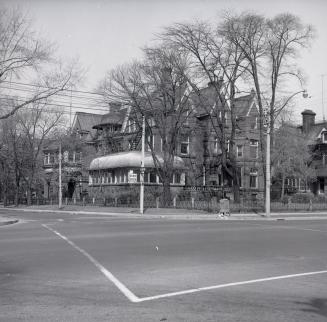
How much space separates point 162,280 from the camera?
9.25 metres

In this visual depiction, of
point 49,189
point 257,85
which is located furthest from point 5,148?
point 257,85

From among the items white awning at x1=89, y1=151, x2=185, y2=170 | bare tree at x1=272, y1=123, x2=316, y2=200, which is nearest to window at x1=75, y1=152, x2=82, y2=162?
→ white awning at x1=89, y1=151, x2=185, y2=170

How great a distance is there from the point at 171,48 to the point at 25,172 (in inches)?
1121

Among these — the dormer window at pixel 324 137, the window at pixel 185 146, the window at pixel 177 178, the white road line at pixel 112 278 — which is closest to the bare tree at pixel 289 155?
the window at pixel 185 146

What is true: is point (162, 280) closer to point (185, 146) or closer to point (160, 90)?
point (160, 90)

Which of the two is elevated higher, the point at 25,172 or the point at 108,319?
the point at 25,172

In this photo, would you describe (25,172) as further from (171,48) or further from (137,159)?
(171,48)

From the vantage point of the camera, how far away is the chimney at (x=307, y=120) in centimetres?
6728

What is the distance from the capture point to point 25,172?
59.6m

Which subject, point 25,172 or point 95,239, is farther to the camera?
point 25,172

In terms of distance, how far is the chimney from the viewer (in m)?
67.3

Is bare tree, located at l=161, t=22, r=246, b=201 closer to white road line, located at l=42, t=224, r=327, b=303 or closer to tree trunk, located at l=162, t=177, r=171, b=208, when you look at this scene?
tree trunk, located at l=162, t=177, r=171, b=208

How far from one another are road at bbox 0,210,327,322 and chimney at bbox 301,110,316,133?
5332 centimetres

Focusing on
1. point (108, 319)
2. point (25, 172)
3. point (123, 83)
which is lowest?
point (108, 319)
